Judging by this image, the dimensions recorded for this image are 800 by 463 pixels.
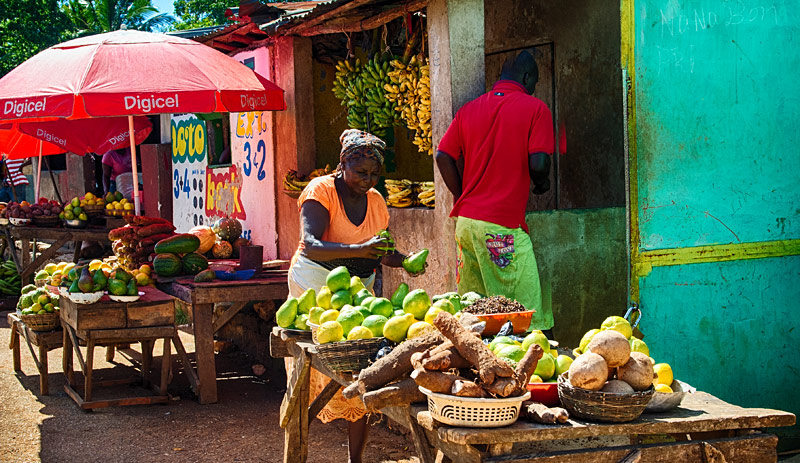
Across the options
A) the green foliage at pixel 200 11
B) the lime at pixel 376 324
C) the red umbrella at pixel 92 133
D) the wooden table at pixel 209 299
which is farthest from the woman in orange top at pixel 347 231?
the green foliage at pixel 200 11

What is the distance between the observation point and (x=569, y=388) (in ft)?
8.66

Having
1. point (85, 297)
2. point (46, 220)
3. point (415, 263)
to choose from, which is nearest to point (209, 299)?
point (85, 297)

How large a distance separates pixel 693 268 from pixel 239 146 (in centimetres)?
626

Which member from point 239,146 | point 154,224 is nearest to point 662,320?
point 154,224

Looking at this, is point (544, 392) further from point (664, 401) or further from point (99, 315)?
point (99, 315)

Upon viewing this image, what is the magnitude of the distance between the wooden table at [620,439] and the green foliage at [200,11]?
29587 millimetres

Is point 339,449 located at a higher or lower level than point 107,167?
lower

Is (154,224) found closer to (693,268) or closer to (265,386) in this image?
(265,386)

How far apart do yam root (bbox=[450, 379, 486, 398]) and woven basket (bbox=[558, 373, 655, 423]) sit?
297 mm

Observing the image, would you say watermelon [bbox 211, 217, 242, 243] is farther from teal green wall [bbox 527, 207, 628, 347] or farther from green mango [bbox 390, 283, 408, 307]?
green mango [bbox 390, 283, 408, 307]

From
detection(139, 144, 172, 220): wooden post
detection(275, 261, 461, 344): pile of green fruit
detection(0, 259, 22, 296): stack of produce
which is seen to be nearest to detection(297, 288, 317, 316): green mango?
detection(275, 261, 461, 344): pile of green fruit

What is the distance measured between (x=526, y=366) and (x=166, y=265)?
5.59m

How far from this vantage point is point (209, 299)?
6859 millimetres

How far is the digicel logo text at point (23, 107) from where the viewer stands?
646 cm
